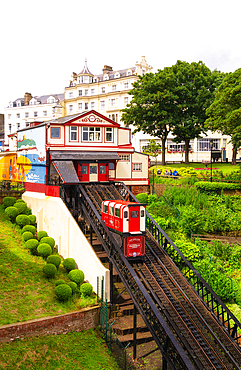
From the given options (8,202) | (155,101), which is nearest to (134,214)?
(8,202)

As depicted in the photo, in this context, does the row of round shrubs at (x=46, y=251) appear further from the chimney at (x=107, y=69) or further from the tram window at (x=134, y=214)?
the chimney at (x=107, y=69)

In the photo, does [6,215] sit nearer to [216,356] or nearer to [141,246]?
[141,246]

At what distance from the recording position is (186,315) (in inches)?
689

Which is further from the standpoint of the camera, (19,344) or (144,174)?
(144,174)

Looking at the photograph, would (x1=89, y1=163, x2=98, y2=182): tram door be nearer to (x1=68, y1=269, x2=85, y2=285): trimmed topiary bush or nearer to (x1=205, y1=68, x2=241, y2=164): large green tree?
(x1=68, y1=269, x2=85, y2=285): trimmed topiary bush

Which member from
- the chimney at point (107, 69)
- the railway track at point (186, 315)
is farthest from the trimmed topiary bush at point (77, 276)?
the chimney at point (107, 69)

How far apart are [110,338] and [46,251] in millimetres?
7686

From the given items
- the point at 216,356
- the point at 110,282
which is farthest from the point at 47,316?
the point at 216,356

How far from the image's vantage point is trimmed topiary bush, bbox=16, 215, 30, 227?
27.2m

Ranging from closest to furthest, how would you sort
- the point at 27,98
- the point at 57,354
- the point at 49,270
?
1. the point at 57,354
2. the point at 49,270
3. the point at 27,98

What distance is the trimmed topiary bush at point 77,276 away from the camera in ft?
70.9

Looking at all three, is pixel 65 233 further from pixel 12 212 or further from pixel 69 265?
pixel 12 212

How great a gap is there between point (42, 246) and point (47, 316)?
610cm

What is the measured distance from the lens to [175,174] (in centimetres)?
3944
